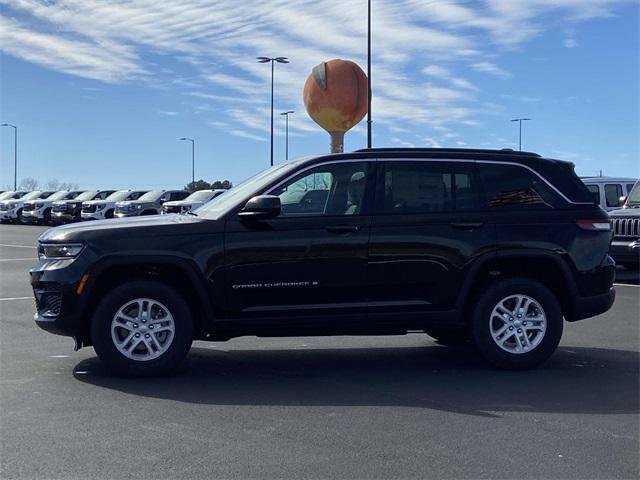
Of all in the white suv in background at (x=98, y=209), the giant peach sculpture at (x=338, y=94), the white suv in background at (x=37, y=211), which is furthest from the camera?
the white suv in background at (x=37, y=211)

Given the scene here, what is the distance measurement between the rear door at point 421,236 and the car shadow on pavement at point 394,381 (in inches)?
27.4

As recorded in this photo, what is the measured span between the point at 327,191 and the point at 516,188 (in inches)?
69.3

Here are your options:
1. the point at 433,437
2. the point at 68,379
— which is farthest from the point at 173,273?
the point at 433,437

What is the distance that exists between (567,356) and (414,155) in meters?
2.59

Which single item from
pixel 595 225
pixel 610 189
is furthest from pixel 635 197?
pixel 595 225

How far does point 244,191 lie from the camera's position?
7.40 meters

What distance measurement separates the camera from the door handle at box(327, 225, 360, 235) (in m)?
7.10

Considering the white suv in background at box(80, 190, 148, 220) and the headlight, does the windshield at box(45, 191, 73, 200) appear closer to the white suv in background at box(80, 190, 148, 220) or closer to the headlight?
the white suv in background at box(80, 190, 148, 220)

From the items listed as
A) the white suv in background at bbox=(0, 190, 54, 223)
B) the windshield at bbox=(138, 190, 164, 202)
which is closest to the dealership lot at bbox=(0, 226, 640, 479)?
the windshield at bbox=(138, 190, 164, 202)

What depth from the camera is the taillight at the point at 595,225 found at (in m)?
7.54

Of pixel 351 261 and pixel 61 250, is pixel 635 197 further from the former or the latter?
pixel 61 250

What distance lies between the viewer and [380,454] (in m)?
4.92

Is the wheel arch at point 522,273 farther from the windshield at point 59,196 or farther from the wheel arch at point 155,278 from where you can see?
the windshield at point 59,196

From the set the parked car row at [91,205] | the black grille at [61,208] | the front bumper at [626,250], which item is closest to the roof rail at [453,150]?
the front bumper at [626,250]
